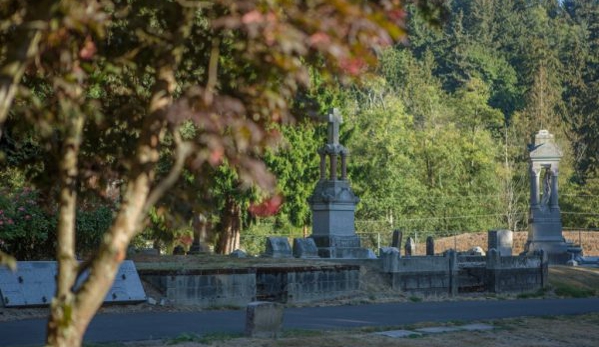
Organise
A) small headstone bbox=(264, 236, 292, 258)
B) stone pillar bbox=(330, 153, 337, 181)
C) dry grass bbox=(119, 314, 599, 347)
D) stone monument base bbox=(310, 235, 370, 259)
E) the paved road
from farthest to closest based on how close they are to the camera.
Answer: stone pillar bbox=(330, 153, 337, 181) → stone monument base bbox=(310, 235, 370, 259) → small headstone bbox=(264, 236, 292, 258) → the paved road → dry grass bbox=(119, 314, 599, 347)

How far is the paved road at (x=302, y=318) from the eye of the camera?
13.2m

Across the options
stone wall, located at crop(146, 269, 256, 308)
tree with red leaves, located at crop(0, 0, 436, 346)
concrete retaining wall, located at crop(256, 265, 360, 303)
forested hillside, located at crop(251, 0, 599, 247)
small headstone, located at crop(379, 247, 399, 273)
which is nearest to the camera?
tree with red leaves, located at crop(0, 0, 436, 346)

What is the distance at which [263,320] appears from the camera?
13031 mm

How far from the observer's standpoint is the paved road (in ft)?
43.4

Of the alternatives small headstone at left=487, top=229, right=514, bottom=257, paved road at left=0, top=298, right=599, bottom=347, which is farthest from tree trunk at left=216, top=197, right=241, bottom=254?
paved road at left=0, top=298, right=599, bottom=347

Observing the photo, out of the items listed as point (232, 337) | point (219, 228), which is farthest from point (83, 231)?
point (219, 228)

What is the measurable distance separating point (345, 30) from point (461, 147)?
65507 millimetres

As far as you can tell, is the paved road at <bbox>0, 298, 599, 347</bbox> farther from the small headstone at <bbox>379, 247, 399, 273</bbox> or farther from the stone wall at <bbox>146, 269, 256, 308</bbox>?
the small headstone at <bbox>379, 247, 399, 273</bbox>

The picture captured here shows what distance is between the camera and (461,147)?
70.9 metres

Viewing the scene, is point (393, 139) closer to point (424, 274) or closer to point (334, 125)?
point (334, 125)

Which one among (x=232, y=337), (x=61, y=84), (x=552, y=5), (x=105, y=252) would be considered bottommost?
(x=232, y=337)

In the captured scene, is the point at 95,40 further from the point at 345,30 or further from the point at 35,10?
the point at 345,30

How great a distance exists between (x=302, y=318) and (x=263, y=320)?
3864 millimetres

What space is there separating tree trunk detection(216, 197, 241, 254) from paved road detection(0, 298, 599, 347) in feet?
73.5
